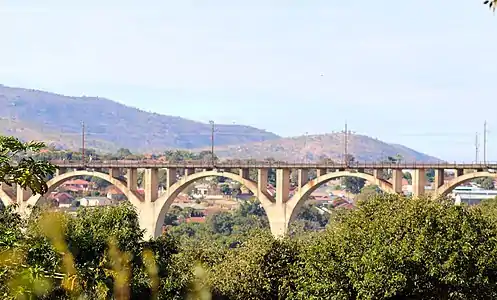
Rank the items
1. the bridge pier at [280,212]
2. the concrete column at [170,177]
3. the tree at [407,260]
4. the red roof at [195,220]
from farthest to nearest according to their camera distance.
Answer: the red roof at [195,220] → the concrete column at [170,177] → the bridge pier at [280,212] → the tree at [407,260]

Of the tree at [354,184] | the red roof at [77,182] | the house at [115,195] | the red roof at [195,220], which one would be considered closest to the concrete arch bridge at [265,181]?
the red roof at [195,220]

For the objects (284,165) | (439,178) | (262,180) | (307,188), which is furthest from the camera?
(262,180)

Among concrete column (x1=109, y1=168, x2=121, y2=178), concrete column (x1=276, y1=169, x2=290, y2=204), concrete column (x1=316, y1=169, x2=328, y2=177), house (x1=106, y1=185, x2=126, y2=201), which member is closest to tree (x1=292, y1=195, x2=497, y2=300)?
concrete column (x1=276, y1=169, x2=290, y2=204)

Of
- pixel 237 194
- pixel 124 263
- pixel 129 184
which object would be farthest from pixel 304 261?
pixel 237 194

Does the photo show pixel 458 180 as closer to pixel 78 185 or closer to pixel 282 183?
pixel 282 183

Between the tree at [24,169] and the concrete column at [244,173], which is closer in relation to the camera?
the tree at [24,169]

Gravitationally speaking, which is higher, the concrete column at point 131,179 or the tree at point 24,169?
the tree at point 24,169

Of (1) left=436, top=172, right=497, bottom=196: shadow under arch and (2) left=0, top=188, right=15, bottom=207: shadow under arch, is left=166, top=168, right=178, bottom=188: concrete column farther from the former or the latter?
(1) left=436, top=172, right=497, bottom=196: shadow under arch

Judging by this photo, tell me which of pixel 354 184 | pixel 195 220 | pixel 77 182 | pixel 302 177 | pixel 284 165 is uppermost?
pixel 284 165

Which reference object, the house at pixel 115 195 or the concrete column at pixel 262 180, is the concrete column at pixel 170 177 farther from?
the house at pixel 115 195

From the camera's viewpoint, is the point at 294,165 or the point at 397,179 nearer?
the point at 397,179

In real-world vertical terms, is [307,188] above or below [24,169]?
below

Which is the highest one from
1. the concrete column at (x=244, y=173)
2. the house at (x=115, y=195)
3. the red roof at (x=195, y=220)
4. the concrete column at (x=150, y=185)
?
the concrete column at (x=244, y=173)

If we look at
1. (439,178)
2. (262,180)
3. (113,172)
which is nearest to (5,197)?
(113,172)
